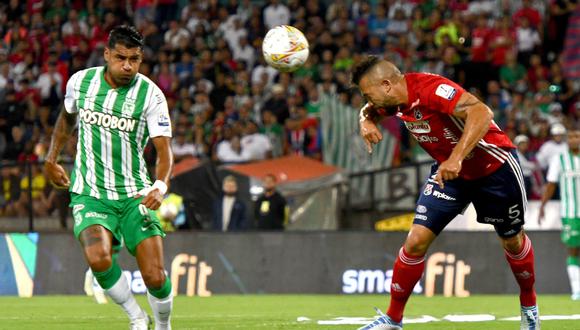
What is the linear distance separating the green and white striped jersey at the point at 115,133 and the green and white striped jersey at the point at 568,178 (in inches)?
322

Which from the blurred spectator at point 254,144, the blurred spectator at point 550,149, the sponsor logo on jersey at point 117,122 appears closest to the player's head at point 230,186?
the blurred spectator at point 254,144

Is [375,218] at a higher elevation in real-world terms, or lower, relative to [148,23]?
lower

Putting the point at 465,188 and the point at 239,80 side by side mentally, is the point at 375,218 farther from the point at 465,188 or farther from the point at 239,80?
the point at 465,188

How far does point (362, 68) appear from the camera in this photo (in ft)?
28.0

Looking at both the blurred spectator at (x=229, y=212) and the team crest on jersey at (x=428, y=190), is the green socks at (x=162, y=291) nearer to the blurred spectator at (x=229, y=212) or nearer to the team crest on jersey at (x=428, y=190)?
→ the team crest on jersey at (x=428, y=190)

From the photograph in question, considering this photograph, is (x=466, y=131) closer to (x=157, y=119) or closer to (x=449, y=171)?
(x=449, y=171)

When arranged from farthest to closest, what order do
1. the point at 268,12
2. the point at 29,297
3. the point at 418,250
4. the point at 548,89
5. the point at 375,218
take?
the point at 268,12, the point at 548,89, the point at 375,218, the point at 29,297, the point at 418,250

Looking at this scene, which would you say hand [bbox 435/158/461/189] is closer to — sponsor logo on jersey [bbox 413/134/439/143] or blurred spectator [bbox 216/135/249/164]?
sponsor logo on jersey [bbox 413/134/439/143]

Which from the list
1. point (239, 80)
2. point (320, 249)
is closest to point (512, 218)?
point (320, 249)

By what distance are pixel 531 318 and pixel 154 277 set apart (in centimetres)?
294

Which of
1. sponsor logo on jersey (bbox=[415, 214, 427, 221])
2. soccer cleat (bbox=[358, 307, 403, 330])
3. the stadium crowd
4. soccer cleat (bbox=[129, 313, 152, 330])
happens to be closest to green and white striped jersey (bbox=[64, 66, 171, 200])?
soccer cleat (bbox=[129, 313, 152, 330])

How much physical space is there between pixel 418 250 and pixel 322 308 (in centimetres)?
468

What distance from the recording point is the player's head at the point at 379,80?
335 inches

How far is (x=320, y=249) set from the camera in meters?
16.6
